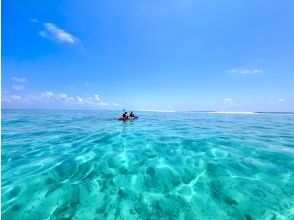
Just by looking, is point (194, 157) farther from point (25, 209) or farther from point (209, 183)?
point (25, 209)

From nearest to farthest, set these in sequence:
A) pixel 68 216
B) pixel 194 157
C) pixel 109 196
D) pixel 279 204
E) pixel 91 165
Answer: pixel 68 216, pixel 279 204, pixel 109 196, pixel 91 165, pixel 194 157

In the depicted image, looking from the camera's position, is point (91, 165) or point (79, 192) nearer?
point (79, 192)

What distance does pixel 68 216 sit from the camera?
4582 mm

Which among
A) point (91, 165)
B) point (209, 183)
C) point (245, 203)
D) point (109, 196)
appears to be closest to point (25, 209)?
point (109, 196)

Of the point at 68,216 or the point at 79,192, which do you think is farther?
the point at 79,192

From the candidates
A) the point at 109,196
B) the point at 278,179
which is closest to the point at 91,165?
the point at 109,196

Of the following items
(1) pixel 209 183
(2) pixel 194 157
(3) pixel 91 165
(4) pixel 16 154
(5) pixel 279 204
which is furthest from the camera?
(4) pixel 16 154

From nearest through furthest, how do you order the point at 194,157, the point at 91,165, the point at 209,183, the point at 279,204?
1. the point at 279,204
2. the point at 209,183
3. the point at 91,165
4. the point at 194,157

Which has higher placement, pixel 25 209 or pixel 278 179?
pixel 278 179

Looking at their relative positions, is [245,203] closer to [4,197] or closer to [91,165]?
[91,165]

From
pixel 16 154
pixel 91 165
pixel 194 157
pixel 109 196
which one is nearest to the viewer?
pixel 109 196

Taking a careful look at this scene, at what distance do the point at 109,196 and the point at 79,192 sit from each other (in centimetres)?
100

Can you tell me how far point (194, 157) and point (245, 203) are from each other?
366cm

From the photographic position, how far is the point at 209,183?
6.11 meters
